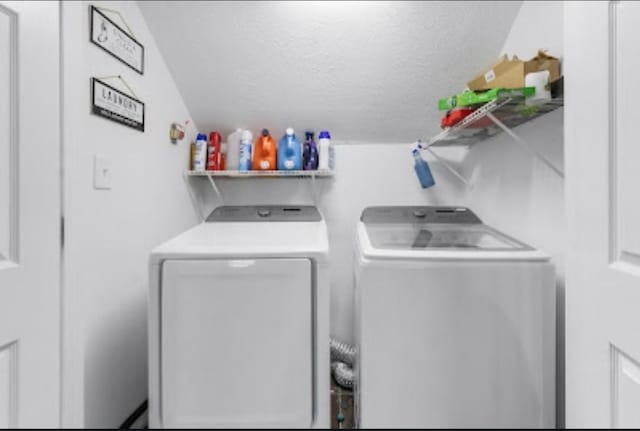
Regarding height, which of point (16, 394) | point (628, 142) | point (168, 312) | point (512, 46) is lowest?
point (16, 394)

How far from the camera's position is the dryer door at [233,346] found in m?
1.53

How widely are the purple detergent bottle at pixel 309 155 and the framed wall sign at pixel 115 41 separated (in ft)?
4.36

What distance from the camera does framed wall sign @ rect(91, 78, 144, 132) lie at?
1771mm

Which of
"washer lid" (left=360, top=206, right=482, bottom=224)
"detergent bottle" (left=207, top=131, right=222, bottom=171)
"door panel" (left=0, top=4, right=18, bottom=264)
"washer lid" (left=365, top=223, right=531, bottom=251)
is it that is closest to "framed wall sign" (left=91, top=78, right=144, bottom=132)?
"door panel" (left=0, top=4, right=18, bottom=264)

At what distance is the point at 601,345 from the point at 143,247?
7.97 ft

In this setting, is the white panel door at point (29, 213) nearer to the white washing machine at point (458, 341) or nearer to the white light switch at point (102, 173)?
the white light switch at point (102, 173)

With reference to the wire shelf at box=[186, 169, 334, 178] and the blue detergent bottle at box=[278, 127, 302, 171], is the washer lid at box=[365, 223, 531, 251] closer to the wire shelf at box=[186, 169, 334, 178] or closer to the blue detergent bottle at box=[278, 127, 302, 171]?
the wire shelf at box=[186, 169, 334, 178]

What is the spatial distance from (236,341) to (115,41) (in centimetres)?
181

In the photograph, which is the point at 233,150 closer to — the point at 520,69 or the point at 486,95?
the point at 486,95

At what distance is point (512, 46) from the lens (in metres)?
2.35

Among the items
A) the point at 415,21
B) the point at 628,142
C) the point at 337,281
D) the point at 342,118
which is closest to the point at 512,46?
the point at 415,21

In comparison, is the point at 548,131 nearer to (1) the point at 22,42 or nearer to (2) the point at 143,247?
(1) the point at 22,42

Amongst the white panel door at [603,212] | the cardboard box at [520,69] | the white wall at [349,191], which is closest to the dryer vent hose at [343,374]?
the white wall at [349,191]

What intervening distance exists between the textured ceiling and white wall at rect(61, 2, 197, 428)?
0.99 ft
